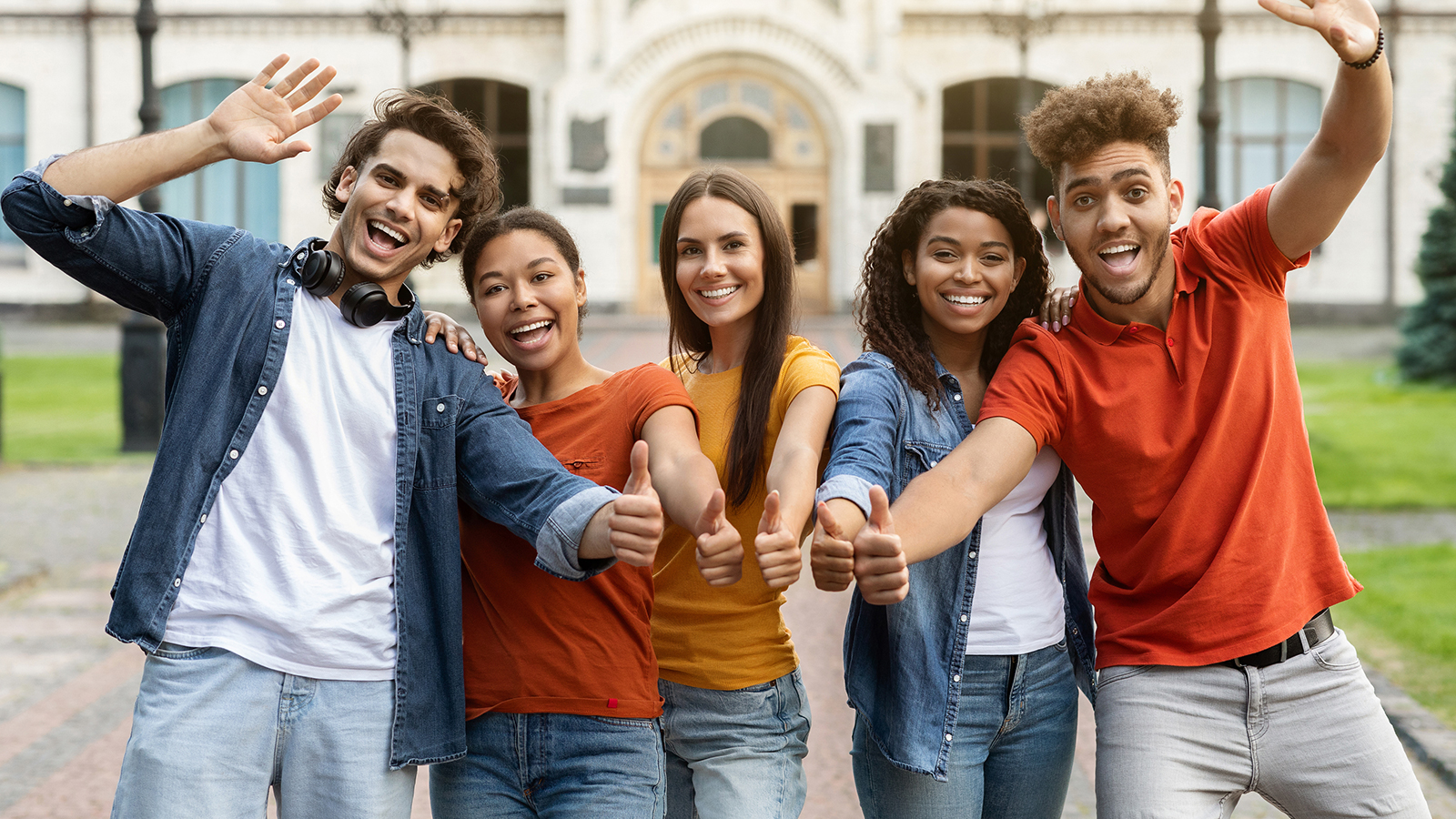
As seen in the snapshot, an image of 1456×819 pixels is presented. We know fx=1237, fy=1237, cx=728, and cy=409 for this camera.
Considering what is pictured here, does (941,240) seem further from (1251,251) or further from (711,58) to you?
(711,58)

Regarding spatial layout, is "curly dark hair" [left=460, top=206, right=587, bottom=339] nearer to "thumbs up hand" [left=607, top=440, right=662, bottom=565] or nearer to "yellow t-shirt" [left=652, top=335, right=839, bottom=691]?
"yellow t-shirt" [left=652, top=335, right=839, bottom=691]

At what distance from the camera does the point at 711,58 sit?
25.1 metres

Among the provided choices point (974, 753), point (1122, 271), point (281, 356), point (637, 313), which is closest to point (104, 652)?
point (281, 356)

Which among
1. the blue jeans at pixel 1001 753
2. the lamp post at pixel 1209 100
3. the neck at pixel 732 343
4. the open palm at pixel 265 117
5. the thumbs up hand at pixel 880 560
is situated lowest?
the blue jeans at pixel 1001 753

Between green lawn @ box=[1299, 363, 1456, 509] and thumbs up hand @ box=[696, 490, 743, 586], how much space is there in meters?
6.72

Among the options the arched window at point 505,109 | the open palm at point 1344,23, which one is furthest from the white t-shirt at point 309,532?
the arched window at point 505,109

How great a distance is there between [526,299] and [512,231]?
0.18 meters

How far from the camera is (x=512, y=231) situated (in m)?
2.72

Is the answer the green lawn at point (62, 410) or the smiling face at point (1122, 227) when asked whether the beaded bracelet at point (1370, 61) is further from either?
the green lawn at point (62, 410)

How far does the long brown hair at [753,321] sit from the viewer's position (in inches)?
103

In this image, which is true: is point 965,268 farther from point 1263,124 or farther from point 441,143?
point 1263,124

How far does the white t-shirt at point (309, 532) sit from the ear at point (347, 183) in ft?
1.09

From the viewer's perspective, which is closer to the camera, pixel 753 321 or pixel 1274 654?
pixel 1274 654

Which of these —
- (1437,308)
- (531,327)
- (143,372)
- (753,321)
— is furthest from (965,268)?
(1437,308)
